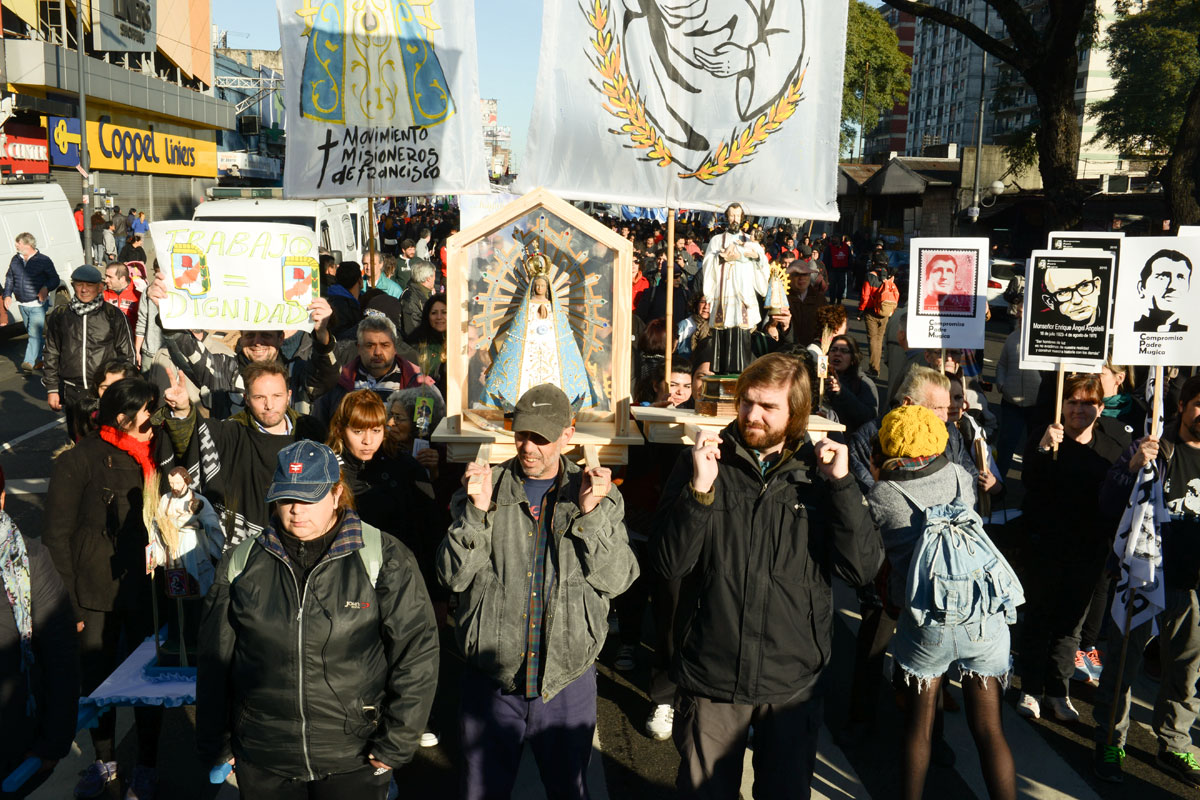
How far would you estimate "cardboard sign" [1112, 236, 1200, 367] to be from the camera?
5629 millimetres

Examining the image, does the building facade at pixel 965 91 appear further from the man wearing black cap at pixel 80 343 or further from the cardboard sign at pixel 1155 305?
the man wearing black cap at pixel 80 343

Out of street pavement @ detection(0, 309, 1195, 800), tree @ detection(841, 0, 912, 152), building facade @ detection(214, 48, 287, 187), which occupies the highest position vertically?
tree @ detection(841, 0, 912, 152)

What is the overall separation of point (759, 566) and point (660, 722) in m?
1.86

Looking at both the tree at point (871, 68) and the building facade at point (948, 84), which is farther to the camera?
the building facade at point (948, 84)

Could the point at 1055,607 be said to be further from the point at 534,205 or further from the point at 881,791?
the point at 534,205

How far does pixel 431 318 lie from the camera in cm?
754

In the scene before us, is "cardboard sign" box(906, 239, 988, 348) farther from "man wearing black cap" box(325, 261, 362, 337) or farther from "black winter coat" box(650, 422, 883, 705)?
"man wearing black cap" box(325, 261, 362, 337)

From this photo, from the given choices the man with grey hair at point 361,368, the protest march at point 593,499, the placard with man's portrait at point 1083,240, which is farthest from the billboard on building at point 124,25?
the placard with man's portrait at point 1083,240

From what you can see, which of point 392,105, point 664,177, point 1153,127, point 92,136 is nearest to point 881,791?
point 664,177

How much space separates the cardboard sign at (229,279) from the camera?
20.1 feet

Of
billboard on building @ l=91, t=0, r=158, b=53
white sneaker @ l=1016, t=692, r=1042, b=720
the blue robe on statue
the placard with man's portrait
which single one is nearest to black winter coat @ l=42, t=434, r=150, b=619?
the blue robe on statue

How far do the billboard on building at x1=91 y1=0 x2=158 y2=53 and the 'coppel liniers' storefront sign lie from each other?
258cm

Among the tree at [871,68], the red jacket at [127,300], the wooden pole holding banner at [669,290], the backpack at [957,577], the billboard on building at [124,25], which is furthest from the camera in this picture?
the tree at [871,68]

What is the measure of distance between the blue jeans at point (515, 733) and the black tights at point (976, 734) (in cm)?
127
